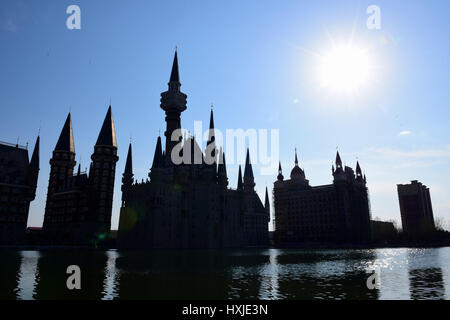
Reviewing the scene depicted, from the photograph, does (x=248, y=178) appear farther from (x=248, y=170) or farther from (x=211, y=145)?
(x=211, y=145)

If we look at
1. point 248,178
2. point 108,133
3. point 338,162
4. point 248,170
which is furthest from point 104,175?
point 338,162

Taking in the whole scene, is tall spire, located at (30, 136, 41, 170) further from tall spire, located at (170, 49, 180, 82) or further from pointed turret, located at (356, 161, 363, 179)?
pointed turret, located at (356, 161, 363, 179)

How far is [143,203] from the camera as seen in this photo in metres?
108

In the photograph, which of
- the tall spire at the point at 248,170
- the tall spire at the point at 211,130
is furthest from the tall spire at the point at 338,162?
the tall spire at the point at 211,130

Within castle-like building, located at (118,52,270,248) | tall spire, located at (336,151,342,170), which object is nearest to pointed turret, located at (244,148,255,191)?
castle-like building, located at (118,52,270,248)

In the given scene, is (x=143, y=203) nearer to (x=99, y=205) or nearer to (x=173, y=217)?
(x=173, y=217)

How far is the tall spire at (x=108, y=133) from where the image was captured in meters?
121

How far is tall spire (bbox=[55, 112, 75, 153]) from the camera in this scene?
433ft

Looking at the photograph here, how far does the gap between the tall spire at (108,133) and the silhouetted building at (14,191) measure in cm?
2445

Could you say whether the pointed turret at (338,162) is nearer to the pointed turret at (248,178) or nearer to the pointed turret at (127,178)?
the pointed turret at (248,178)

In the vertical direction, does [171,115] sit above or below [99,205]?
above
